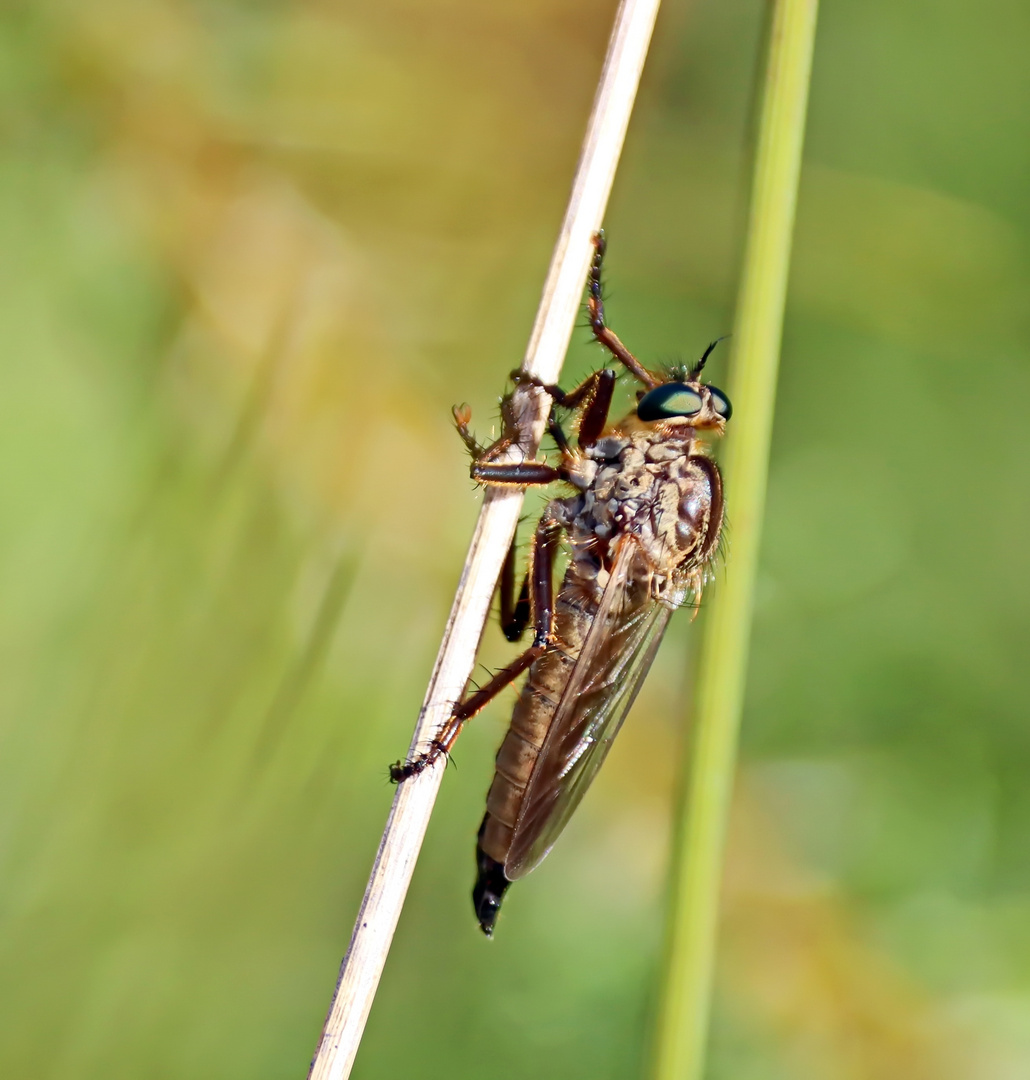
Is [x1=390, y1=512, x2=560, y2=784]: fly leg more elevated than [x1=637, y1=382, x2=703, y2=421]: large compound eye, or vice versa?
[x1=637, y1=382, x2=703, y2=421]: large compound eye

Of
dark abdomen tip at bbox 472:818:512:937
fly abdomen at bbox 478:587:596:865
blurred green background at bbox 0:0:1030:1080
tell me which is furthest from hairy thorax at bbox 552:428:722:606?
dark abdomen tip at bbox 472:818:512:937

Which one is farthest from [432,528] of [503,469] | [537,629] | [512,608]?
[503,469]

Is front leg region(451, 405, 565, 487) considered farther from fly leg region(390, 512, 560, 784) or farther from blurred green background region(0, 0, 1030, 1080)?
blurred green background region(0, 0, 1030, 1080)

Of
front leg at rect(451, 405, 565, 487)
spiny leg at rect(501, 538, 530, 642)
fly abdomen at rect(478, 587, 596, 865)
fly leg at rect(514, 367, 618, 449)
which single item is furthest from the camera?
spiny leg at rect(501, 538, 530, 642)

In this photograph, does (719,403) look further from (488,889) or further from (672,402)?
(488,889)

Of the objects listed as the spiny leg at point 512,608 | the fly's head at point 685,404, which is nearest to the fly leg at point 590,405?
the fly's head at point 685,404

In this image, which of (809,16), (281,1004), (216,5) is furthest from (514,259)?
(281,1004)
